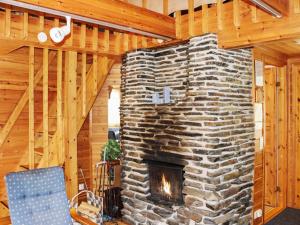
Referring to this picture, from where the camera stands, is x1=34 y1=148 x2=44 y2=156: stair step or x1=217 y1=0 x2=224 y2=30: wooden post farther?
x1=34 y1=148 x2=44 y2=156: stair step

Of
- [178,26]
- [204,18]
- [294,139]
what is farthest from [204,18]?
[294,139]

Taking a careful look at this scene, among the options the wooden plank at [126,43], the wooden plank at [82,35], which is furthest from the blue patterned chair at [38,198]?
the wooden plank at [126,43]

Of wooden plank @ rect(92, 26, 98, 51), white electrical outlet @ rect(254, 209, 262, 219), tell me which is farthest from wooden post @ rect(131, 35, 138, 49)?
white electrical outlet @ rect(254, 209, 262, 219)

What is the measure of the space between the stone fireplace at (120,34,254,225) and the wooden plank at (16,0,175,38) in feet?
1.47

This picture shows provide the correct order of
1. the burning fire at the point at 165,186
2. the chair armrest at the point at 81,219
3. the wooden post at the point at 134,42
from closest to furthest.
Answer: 1. the chair armrest at the point at 81,219
2. the burning fire at the point at 165,186
3. the wooden post at the point at 134,42

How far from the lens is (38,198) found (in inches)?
118

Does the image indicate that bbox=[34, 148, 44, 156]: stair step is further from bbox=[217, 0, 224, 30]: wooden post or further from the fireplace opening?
bbox=[217, 0, 224, 30]: wooden post

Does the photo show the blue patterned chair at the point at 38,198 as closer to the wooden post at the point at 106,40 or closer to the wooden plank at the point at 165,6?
the wooden post at the point at 106,40

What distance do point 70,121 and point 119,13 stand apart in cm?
213

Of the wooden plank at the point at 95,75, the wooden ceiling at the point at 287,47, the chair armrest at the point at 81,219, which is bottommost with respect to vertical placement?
the chair armrest at the point at 81,219

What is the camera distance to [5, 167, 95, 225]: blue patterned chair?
9.29 ft

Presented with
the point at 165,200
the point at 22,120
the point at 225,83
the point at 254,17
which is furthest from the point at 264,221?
the point at 22,120

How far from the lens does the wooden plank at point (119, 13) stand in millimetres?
2709

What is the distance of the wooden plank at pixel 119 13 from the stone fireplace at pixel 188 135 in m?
0.45
